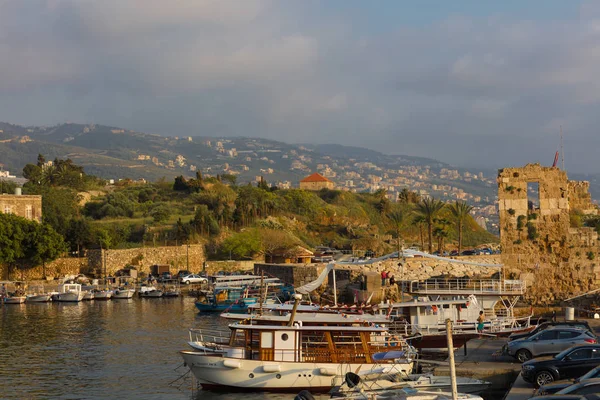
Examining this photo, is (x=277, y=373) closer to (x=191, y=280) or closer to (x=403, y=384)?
(x=403, y=384)

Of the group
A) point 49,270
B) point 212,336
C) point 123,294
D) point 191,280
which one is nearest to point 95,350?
point 212,336

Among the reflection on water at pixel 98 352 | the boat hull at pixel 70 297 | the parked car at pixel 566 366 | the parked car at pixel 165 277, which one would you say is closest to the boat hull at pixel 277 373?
the reflection on water at pixel 98 352

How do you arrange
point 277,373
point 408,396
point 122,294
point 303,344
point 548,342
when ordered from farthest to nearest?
point 122,294 → point 303,344 → point 277,373 → point 548,342 → point 408,396

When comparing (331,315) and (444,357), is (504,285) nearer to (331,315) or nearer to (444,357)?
(444,357)

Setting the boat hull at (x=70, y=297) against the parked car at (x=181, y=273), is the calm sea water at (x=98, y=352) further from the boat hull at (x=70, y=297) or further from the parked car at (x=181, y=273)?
the parked car at (x=181, y=273)

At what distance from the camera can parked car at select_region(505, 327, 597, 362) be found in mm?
24062

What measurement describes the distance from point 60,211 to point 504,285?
57.8 m

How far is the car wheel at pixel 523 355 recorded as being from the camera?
24688mm

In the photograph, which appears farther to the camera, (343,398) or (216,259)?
(216,259)

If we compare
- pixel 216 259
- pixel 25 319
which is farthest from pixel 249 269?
pixel 25 319

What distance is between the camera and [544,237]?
33781mm

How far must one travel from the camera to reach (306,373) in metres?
26.4

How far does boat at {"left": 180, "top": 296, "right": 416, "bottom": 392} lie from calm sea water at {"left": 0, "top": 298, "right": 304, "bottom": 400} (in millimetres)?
566

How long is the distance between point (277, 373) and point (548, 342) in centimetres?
873
